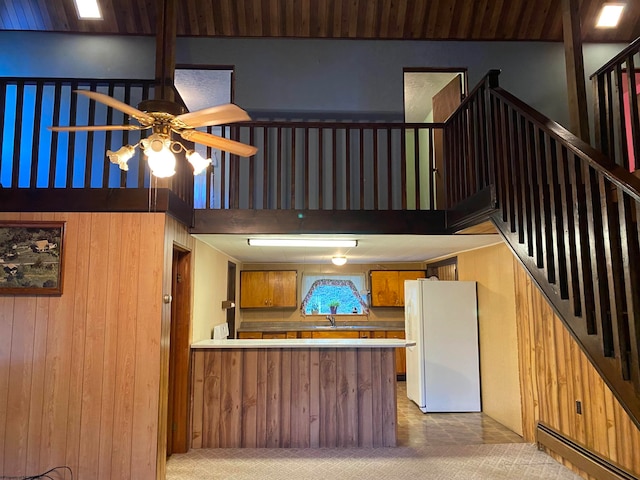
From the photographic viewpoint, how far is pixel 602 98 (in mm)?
2883

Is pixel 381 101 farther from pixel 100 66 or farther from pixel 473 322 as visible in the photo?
pixel 100 66

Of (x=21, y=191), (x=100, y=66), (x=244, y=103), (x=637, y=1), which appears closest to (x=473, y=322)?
(x=244, y=103)

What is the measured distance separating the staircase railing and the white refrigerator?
269 centimetres

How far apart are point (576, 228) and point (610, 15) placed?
4940 millimetres

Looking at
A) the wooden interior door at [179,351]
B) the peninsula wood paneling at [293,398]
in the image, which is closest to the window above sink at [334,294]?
the peninsula wood paneling at [293,398]

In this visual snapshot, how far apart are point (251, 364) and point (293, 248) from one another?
169 centimetres

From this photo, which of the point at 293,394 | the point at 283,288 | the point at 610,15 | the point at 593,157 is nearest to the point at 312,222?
the point at 293,394

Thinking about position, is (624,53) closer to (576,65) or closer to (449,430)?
(576,65)

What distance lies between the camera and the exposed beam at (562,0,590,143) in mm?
3389

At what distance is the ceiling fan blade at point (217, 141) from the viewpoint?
8.95 ft

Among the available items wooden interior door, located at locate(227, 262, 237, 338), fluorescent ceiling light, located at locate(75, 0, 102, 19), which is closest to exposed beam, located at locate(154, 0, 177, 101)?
fluorescent ceiling light, located at locate(75, 0, 102, 19)

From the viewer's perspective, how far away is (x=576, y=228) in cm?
205

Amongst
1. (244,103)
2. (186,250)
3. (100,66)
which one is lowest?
(186,250)

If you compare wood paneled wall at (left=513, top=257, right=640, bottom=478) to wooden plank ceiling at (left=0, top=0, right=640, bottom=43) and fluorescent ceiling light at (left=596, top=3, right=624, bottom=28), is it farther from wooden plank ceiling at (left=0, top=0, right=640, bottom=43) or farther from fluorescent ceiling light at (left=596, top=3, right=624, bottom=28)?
fluorescent ceiling light at (left=596, top=3, right=624, bottom=28)
